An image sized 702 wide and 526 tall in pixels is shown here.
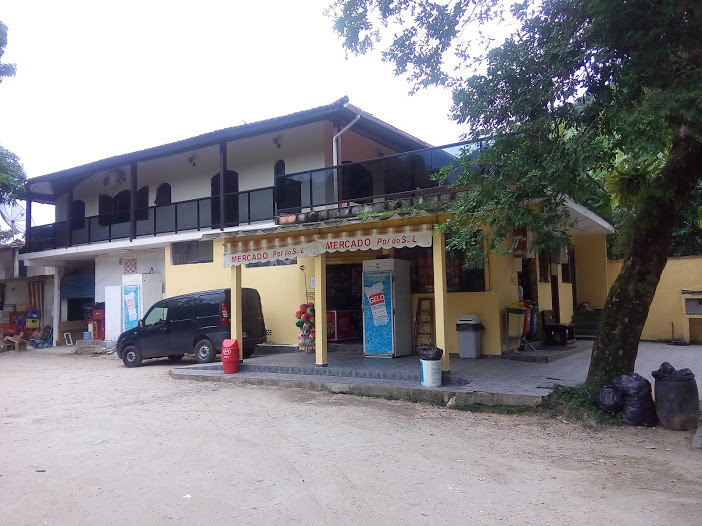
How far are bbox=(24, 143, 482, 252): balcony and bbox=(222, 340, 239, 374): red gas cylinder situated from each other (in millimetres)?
3394

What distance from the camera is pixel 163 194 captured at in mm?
18891

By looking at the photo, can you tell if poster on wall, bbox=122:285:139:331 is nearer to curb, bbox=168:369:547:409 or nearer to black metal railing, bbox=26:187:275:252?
black metal railing, bbox=26:187:275:252

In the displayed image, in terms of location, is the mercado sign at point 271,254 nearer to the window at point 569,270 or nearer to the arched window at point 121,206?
the window at point 569,270

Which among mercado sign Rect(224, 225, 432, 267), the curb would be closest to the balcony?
mercado sign Rect(224, 225, 432, 267)

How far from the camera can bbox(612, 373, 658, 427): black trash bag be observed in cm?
682

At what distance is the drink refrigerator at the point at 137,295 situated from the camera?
1723 cm

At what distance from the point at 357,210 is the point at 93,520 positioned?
305 inches

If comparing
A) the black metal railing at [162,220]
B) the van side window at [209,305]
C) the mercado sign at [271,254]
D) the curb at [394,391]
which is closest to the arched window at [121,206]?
the black metal railing at [162,220]

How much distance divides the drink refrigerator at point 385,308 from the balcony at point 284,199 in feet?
5.11

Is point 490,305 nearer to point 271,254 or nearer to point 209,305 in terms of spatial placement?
point 271,254

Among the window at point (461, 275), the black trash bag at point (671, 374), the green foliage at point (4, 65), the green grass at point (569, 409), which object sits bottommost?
the green grass at point (569, 409)

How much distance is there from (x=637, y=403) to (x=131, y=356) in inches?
479

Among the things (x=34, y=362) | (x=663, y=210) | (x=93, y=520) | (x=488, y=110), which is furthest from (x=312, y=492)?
(x=34, y=362)

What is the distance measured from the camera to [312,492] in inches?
190
